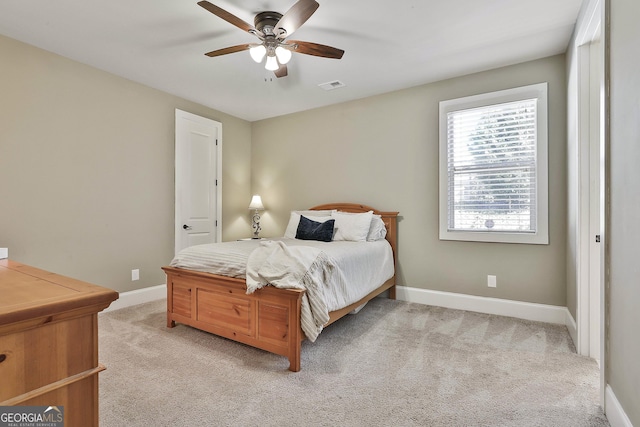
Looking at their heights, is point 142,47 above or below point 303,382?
above

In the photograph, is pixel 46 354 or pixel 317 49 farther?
pixel 317 49

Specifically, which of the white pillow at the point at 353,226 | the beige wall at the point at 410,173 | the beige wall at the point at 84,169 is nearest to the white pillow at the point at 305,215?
the white pillow at the point at 353,226

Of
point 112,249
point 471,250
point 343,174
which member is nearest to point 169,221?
point 112,249

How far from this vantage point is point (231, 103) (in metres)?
4.33

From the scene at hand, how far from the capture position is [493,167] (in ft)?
10.9

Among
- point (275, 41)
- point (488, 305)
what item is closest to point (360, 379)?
point (488, 305)

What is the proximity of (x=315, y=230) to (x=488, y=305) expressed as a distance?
6.46 ft

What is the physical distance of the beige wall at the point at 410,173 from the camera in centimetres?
308

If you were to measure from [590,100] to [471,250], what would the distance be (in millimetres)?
1674

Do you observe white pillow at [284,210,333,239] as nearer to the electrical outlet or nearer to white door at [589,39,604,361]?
the electrical outlet

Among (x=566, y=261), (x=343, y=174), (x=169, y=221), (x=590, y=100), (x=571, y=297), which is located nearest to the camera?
(x=590, y=100)

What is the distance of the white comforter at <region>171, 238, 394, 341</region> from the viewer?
87.8 inches

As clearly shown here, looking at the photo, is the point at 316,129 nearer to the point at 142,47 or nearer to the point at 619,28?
the point at 142,47

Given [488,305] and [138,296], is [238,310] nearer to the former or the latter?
[138,296]
